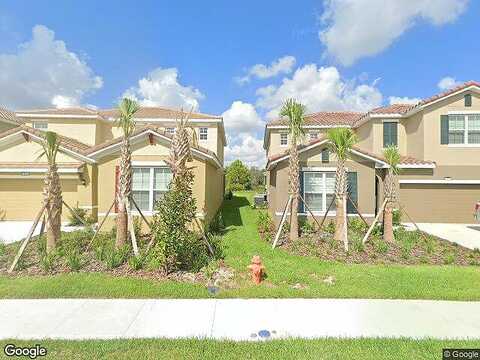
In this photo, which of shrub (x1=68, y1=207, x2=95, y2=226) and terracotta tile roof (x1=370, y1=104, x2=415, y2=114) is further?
terracotta tile roof (x1=370, y1=104, x2=415, y2=114)

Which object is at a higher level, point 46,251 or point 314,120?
point 314,120

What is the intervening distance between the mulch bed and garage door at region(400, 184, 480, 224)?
5337 mm

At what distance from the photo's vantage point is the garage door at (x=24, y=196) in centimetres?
1521

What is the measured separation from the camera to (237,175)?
47.7 metres

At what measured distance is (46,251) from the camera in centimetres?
840

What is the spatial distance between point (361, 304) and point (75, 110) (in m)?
24.6

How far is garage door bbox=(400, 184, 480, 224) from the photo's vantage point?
15703 mm

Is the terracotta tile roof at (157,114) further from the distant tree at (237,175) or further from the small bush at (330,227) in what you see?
the distant tree at (237,175)

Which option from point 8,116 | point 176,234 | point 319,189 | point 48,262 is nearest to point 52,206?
point 48,262

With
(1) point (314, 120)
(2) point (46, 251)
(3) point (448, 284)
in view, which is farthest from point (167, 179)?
(1) point (314, 120)

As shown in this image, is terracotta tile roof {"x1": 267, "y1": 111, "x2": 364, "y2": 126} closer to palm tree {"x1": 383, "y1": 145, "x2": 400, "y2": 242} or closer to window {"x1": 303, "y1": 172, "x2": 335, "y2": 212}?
window {"x1": 303, "y1": 172, "x2": 335, "y2": 212}

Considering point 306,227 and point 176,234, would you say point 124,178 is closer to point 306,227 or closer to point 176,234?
point 176,234

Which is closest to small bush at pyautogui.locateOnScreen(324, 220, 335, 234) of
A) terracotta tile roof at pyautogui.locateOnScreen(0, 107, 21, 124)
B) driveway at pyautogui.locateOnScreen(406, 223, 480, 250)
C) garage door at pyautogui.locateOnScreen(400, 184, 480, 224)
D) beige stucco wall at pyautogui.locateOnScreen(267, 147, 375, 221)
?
beige stucco wall at pyautogui.locateOnScreen(267, 147, 375, 221)

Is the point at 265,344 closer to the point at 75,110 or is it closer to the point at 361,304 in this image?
the point at 361,304
